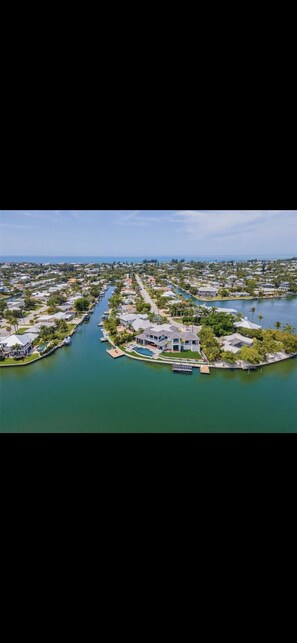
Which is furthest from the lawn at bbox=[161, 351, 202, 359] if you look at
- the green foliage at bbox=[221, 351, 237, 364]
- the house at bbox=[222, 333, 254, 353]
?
the house at bbox=[222, 333, 254, 353]

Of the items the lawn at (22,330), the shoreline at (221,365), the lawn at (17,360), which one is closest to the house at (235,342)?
the shoreline at (221,365)

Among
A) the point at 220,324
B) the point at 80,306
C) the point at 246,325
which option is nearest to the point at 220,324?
the point at 220,324

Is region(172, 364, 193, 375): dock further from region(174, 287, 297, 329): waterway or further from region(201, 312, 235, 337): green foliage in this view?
region(174, 287, 297, 329): waterway

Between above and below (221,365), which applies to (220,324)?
above

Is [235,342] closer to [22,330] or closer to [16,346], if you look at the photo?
[16,346]
